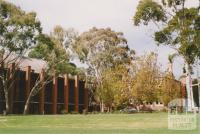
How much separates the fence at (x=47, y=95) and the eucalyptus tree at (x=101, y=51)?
7.09 meters

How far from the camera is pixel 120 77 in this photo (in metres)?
69.4

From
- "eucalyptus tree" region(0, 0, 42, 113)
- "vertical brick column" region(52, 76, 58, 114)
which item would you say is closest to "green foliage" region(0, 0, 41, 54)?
"eucalyptus tree" region(0, 0, 42, 113)

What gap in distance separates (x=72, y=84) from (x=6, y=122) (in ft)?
167

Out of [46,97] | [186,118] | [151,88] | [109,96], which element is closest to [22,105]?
[46,97]

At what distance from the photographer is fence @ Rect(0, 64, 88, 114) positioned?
67812 mm

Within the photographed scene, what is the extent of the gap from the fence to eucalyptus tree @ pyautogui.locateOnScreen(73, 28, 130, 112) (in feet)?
23.3

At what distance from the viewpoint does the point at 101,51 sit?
2726 inches

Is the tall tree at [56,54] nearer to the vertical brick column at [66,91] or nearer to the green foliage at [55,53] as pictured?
the green foliage at [55,53]

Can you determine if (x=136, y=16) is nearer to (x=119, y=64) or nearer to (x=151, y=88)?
(x=151, y=88)

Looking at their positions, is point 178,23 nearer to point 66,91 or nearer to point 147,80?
point 147,80

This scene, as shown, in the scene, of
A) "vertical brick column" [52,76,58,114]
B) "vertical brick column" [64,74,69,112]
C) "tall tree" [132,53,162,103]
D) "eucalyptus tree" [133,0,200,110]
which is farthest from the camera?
"vertical brick column" [64,74,69,112]

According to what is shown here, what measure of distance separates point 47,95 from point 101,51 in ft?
44.0

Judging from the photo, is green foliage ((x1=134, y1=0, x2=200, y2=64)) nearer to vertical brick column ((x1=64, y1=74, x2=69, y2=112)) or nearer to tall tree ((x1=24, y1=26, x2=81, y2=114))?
tall tree ((x1=24, y1=26, x2=81, y2=114))

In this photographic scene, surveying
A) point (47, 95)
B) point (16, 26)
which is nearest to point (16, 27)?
point (16, 26)
